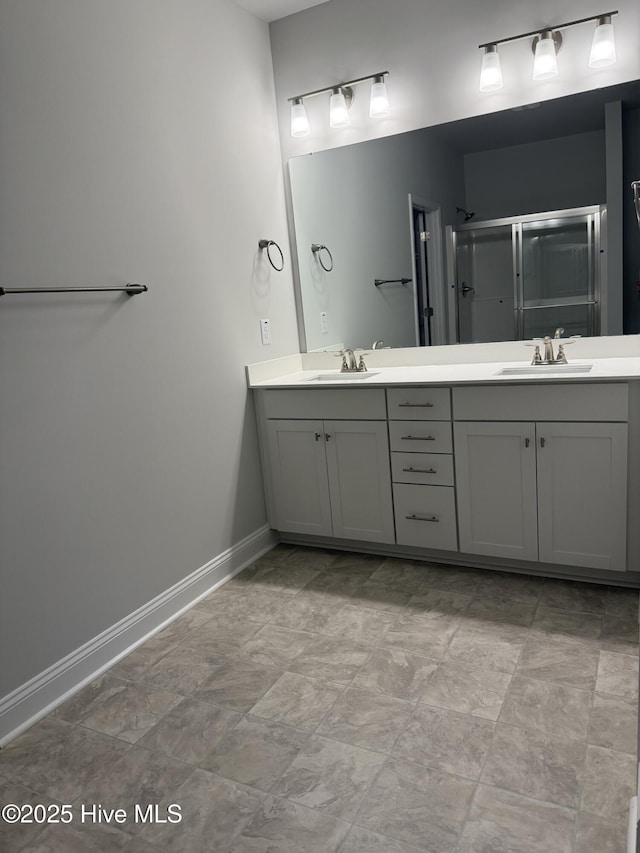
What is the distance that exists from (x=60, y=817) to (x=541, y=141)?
283 cm

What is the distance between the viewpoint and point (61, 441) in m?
1.96

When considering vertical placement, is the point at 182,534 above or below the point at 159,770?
above

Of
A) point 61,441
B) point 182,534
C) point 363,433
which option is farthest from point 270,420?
point 61,441

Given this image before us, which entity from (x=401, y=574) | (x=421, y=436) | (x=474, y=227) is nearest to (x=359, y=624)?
(x=401, y=574)

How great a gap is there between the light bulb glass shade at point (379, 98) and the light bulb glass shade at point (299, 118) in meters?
0.35

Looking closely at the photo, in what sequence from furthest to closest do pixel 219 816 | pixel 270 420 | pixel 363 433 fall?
pixel 270 420
pixel 363 433
pixel 219 816

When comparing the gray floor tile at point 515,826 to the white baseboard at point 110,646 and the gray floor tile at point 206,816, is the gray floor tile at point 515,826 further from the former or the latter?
the white baseboard at point 110,646

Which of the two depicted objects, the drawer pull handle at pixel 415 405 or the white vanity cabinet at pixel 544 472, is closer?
the white vanity cabinet at pixel 544 472

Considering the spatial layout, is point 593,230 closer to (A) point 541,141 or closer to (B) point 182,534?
(A) point 541,141

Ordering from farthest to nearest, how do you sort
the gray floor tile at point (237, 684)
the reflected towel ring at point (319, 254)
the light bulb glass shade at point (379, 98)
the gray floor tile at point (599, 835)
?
1. the reflected towel ring at point (319, 254)
2. the light bulb glass shade at point (379, 98)
3. the gray floor tile at point (237, 684)
4. the gray floor tile at point (599, 835)

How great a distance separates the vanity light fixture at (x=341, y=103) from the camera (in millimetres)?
Answer: 2783

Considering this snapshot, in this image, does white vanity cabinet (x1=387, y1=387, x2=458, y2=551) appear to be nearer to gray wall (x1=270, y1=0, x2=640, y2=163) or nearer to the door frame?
the door frame

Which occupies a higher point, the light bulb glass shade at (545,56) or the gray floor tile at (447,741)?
the light bulb glass shade at (545,56)

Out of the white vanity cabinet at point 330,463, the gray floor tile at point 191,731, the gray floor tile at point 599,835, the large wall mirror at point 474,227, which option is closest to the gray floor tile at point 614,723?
the gray floor tile at point 599,835
